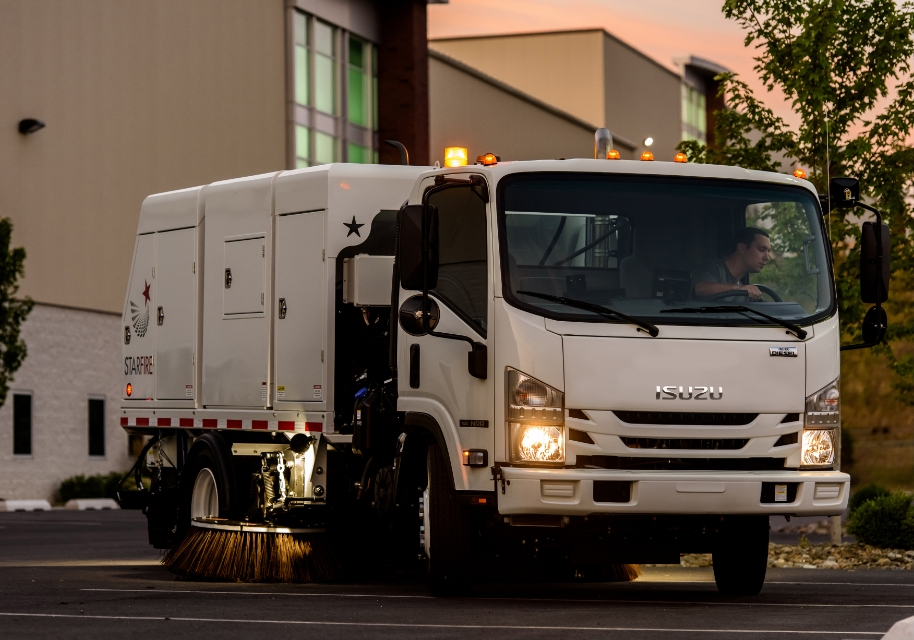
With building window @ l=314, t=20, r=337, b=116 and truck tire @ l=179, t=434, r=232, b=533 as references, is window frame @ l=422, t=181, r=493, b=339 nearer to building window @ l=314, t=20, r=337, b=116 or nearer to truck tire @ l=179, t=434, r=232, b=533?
truck tire @ l=179, t=434, r=232, b=533

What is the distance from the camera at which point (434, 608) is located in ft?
36.9

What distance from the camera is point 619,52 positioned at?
68.7m

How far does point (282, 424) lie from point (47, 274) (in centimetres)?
2542

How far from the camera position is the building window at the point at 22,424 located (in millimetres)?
38062

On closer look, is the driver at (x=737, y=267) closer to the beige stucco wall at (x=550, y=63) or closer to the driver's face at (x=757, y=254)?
the driver's face at (x=757, y=254)

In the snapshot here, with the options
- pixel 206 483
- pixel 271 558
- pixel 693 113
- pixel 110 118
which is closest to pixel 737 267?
pixel 271 558

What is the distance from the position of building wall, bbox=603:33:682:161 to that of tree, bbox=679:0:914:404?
153 feet

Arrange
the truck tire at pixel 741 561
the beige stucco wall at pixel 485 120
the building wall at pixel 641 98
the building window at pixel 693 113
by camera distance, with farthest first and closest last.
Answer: the building window at pixel 693 113 < the building wall at pixel 641 98 < the beige stucco wall at pixel 485 120 < the truck tire at pixel 741 561

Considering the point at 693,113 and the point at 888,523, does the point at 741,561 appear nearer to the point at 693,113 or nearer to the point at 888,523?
the point at 888,523

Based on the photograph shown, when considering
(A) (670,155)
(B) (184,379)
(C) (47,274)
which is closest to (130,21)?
(C) (47,274)

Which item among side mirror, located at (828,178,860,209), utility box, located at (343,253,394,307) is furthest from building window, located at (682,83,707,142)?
side mirror, located at (828,178,860,209)

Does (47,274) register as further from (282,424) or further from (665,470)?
(665,470)

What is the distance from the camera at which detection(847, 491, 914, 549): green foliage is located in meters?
18.8

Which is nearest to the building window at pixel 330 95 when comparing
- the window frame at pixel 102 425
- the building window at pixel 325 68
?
the building window at pixel 325 68
